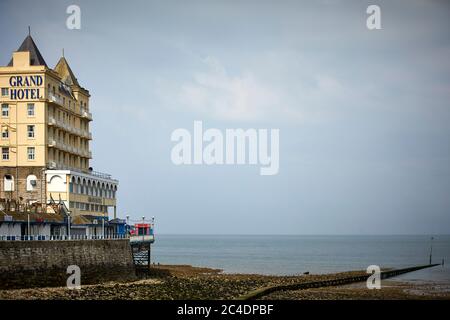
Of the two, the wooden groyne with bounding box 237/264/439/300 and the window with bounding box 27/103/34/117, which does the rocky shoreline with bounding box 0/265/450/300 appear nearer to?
the wooden groyne with bounding box 237/264/439/300

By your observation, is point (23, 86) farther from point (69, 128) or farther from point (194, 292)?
point (194, 292)

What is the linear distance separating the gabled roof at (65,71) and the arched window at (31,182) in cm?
1682

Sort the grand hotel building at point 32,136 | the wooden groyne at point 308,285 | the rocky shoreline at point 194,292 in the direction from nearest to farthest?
the rocky shoreline at point 194,292 < the wooden groyne at point 308,285 < the grand hotel building at point 32,136

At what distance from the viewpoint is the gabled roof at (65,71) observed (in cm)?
9111

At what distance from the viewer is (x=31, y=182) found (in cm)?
7788

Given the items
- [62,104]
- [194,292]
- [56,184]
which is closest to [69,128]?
[62,104]

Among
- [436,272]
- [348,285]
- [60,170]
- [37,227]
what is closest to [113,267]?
[37,227]

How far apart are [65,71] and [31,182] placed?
19.1m

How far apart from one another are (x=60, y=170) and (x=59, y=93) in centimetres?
946

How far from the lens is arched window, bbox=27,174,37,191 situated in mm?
77688

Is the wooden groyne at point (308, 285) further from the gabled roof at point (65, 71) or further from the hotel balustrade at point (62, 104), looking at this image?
the gabled roof at point (65, 71)

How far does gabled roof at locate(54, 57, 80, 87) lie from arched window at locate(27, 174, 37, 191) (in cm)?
1682

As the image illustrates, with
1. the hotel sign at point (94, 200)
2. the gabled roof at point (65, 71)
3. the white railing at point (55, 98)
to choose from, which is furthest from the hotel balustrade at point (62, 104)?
the hotel sign at point (94, 200)

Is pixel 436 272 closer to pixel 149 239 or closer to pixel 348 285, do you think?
pixel 348 285
